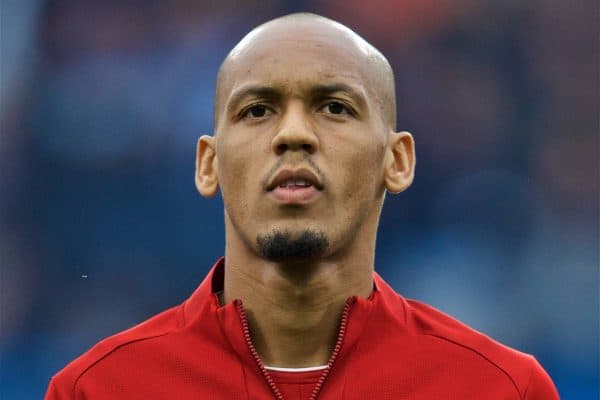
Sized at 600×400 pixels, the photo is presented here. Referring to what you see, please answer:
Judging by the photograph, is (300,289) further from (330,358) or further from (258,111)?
(258,111)

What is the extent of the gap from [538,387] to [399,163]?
600mm

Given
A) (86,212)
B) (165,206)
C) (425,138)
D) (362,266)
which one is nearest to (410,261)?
(425,138)

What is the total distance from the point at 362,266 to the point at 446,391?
34 centimetres

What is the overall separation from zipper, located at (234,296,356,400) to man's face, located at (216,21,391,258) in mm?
138

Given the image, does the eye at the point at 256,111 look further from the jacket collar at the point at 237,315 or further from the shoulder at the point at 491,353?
the shoulder at the point at 491,353

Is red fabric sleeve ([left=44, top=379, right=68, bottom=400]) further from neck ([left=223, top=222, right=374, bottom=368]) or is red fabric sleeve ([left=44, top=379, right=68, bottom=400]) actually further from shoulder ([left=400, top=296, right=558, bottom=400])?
shoulder ([left=400, top=296, right=558, bottom=400])

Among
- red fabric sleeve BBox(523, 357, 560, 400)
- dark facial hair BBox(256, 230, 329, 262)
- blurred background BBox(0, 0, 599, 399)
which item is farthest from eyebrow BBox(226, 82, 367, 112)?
blurred background BBox(0, 0, 599, 399)

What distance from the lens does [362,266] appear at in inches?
97.5

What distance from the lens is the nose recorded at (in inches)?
90.7

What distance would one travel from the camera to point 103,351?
7.98 ft

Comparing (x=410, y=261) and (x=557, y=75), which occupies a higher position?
(x=557, y=75)

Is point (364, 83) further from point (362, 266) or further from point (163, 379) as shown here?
point (163, 379)

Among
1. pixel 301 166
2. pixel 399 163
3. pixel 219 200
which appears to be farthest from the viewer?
pixel 219 200

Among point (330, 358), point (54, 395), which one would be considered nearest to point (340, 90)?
point (330, 358)
